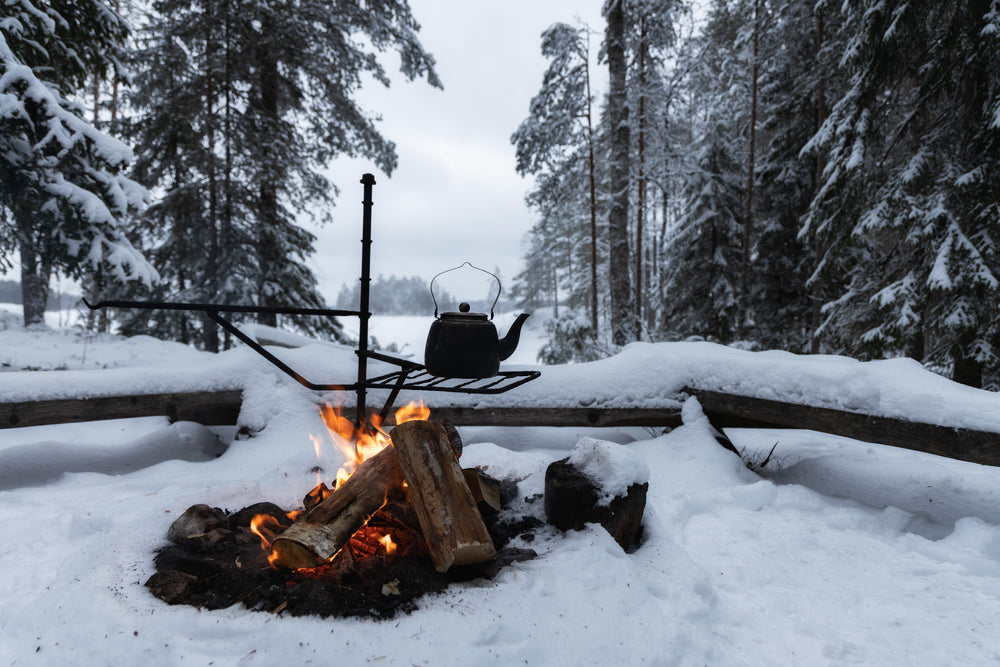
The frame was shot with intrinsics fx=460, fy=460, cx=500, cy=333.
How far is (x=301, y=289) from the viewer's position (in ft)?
28.4

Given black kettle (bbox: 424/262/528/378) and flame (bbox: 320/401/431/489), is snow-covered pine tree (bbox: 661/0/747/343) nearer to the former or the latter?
flame (bbox: 320/401/431/489)

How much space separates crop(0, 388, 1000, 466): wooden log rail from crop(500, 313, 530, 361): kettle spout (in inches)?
64.2

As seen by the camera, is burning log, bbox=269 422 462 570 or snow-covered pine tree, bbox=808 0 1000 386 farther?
snow-covered pine tree, bbox=808 0 1000 386

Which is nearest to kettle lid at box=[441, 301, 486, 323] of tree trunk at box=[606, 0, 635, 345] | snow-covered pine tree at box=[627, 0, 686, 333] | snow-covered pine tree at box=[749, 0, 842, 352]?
tree trunk at box=[606, 0, 635, 345]

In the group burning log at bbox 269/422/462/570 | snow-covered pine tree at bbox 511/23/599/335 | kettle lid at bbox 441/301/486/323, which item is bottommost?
burning log at bbox 269/422/462/570

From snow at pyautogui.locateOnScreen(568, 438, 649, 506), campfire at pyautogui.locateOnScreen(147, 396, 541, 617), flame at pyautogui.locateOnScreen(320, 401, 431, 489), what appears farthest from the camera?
flame at pyautogui.locateOnScreen(320, 401, 431, 489)

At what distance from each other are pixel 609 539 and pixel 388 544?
999 mm

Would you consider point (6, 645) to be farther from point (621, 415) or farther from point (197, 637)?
point (621, 415)

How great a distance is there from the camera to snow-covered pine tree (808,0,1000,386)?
518 centimetres

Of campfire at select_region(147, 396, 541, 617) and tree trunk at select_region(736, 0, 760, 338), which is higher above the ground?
tree trunk at select_region(736, 0, 760, 338)

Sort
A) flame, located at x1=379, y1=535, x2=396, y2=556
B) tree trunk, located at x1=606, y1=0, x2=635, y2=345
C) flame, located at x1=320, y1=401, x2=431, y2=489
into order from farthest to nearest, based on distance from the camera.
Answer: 1. tree trunk, located at x1=606, y1=0, x2=635, y2=345
2. flame, located at x1=320, y1=401, x2=431, y2=489
3. flame, located at x1=379, y1=535, x2=396, y2=556

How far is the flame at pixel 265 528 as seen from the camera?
200 centimetres

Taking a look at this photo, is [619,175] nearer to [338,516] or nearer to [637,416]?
[637,416]

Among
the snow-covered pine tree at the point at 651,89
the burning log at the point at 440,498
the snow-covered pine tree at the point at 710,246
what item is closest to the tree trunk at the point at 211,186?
the burning log at the point at 440,498
